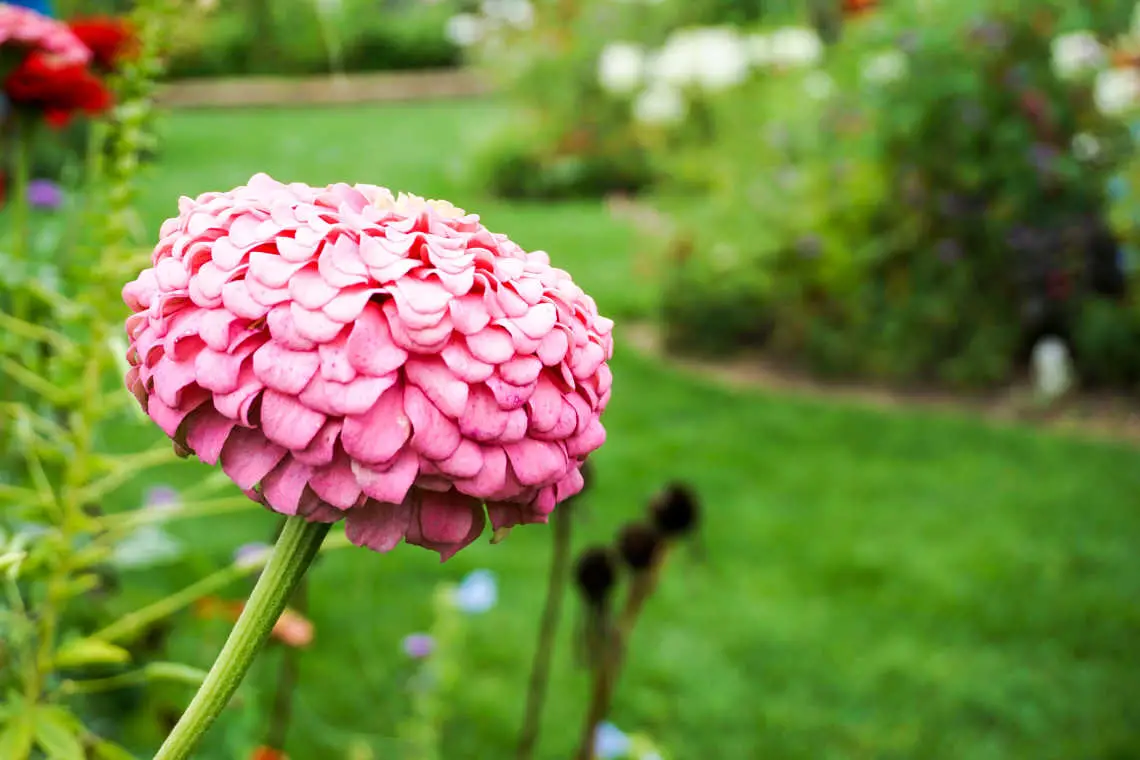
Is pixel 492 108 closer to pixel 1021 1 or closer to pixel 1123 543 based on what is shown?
pixel 1021 1

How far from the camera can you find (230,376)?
0.49 metres

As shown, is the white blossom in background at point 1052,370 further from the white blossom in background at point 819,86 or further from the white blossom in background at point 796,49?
the white blossom in background at point 796,49

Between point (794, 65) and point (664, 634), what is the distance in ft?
10.1

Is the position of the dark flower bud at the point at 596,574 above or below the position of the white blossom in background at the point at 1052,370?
above

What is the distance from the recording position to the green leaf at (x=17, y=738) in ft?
2.38

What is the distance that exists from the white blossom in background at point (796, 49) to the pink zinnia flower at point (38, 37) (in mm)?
4031

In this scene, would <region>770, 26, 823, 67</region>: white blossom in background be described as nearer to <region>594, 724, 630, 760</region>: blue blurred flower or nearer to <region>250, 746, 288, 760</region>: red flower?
<region>594, 724, 630, 760</region>: blue blurred flower

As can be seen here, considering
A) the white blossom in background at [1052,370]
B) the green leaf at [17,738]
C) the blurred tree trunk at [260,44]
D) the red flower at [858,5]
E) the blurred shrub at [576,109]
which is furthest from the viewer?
the blurred tree trunk at [260,44]

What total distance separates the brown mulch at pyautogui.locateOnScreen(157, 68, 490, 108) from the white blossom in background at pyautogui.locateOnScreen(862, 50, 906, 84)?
307 inches

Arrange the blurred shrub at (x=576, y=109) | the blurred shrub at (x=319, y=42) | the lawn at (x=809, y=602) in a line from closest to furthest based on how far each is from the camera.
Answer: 1. the lawn at (x=809, y=602)
2. the blurred shrub at (x=576, y=109)
3. the blurred shrub at (x=319, y=42)

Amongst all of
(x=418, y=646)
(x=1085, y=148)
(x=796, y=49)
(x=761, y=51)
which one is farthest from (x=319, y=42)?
(x=418, y=646)

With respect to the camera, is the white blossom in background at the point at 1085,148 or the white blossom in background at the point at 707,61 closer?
the white blossom in background at the point at 1085,148

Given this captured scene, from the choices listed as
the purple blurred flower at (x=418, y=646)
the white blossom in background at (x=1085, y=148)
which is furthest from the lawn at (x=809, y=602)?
the white blossom in background at (x=1085, y=148)

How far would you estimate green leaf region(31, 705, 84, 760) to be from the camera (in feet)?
2.39
